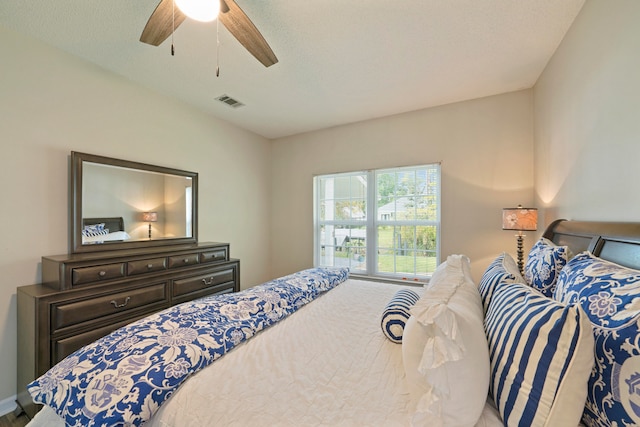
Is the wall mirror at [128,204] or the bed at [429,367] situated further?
the wall mirror at [128,204]

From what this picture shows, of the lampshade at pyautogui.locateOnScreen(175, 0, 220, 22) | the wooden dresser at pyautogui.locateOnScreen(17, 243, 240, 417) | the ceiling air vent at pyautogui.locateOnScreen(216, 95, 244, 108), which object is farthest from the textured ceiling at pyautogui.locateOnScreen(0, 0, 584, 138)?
the wooden dresser at pyautogui.locateOnScreen(17, 243, 240, 417)

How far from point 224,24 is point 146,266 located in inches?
75.8

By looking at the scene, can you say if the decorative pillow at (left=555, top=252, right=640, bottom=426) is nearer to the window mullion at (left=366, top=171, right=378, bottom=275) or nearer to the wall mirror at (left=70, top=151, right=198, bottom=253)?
the window mullion at (left=366, top=171, right=378, bottom=275)

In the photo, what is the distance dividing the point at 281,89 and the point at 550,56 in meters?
2.37

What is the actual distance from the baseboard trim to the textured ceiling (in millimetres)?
2628

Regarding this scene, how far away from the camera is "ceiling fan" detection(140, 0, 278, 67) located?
Result: 1.38 m

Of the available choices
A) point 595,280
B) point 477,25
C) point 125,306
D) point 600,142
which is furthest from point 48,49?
point 600,142

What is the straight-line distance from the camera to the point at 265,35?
1.89 meters

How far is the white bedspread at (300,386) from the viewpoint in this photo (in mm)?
813

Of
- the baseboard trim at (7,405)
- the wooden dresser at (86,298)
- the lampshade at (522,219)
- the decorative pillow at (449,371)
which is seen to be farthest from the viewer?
the lampshade at (522,219)

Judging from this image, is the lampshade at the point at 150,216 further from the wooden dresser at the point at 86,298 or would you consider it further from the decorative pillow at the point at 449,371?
the decorative pillow at the point at 449,371

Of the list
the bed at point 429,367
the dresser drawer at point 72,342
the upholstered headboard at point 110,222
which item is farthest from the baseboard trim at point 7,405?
the bed at point 429,367

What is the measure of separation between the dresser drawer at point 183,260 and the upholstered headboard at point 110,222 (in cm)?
57

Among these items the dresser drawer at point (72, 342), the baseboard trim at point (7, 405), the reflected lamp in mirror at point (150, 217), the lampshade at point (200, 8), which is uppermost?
the lampshade at point (200, 8)
